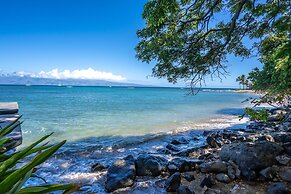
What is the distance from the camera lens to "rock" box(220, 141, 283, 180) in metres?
5.53

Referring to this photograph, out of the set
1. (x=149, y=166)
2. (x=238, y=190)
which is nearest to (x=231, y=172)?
(x=238, y=190)

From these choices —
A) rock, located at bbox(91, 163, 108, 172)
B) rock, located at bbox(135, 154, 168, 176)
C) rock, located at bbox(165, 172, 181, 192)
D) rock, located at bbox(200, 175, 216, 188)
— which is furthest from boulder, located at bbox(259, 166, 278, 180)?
rock, located at bbox(91, 163, 108, 172)

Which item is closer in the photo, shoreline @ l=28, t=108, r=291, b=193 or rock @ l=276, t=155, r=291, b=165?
shoreline @ l=28, t=108, r=291, b=193

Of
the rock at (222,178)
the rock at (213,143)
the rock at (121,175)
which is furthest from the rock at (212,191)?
the rock at (213,143)

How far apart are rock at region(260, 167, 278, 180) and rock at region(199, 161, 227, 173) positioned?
0.87m

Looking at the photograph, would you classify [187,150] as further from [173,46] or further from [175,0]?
[175,0]

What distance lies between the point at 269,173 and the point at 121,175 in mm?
3583

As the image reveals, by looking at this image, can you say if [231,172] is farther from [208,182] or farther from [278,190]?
[278,190]

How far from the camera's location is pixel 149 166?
248 inches

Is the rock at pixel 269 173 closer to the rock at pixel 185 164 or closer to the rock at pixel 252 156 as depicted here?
the rock at pixel 252 156

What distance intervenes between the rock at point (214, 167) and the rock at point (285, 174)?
126cm

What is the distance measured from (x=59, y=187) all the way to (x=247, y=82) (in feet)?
20.8

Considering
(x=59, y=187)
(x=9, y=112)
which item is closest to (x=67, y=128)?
(x=9, y=112)

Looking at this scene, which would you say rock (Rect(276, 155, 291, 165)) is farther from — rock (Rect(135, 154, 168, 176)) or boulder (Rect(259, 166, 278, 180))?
rock (Rect(135, 154, 168, 176))
